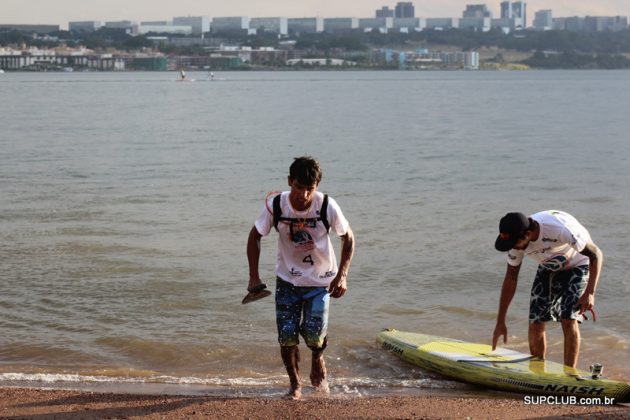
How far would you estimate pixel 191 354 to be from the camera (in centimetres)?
1003

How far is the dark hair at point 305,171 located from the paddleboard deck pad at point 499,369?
2.62m

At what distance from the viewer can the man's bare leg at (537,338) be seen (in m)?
8.56

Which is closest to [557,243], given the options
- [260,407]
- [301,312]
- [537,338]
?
[537,338]

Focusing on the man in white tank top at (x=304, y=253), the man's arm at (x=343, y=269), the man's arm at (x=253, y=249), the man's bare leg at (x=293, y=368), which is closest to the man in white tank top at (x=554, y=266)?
the man's arm at (x=343, y=269)

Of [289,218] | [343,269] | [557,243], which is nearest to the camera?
[289,218]

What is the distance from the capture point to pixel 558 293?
27.0 ft

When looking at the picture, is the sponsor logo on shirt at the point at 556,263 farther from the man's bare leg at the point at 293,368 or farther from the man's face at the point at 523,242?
the man's bare leg at the point at 293,368

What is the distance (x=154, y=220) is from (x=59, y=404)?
11.1 m

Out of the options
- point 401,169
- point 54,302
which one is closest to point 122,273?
point 54,302

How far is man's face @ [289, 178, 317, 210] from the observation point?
23.6 feet

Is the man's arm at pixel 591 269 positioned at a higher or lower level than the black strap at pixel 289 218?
lower

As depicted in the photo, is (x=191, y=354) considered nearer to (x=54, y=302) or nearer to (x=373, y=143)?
(x=54, y=302)

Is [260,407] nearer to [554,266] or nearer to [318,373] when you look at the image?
[318,373]

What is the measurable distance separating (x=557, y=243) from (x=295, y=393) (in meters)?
2.32
